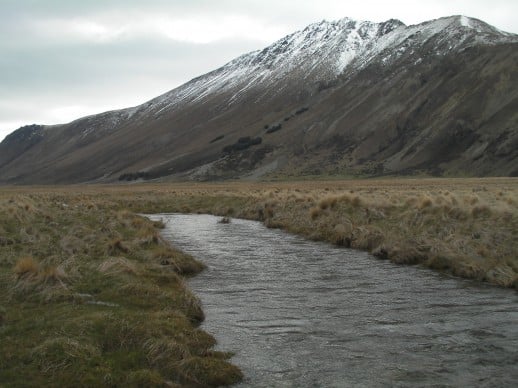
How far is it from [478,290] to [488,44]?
199 m

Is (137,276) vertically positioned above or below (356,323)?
above

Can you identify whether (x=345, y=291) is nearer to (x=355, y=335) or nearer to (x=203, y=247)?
(x=355, y=335)

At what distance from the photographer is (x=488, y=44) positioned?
19112 centimetres

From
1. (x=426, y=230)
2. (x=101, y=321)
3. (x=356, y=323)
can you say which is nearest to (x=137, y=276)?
(x=101, y=321)

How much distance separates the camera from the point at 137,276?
1786 centimetres

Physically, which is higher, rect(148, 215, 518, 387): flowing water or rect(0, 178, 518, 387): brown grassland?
rect(0, 178, 518, 387): brown grassland

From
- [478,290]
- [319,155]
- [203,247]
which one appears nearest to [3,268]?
[203,247]

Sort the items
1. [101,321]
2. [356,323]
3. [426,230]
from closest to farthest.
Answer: [101,321]
[356,323]
[426,230]

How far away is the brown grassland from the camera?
10477 millimetres

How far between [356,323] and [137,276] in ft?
26.0

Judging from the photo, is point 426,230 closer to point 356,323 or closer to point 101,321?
point 356,323

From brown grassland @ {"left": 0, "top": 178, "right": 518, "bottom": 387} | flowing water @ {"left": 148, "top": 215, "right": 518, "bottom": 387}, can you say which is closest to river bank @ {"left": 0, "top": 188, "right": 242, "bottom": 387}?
brown grassland @ {"left": 0, "top": 178, "right": 518, "bottom": 387}

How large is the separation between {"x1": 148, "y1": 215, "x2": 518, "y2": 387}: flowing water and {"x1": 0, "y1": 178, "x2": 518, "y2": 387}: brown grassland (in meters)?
1.04

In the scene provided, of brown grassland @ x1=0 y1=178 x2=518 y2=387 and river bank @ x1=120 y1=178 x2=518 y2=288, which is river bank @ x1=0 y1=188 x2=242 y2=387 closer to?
brown grassland @ x1=0 y1=178 x2=518 y2=387
